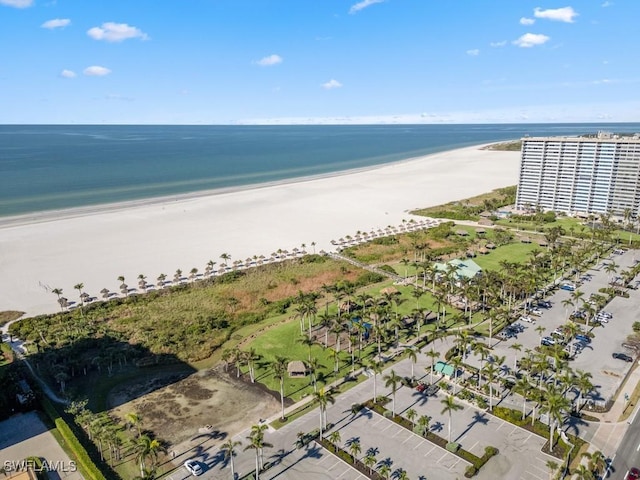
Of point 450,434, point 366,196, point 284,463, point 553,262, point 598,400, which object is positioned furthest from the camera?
point 366,196

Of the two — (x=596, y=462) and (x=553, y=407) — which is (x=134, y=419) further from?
(x=596, y=462)

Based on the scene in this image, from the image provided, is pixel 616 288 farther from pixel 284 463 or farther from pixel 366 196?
pixel 366 196

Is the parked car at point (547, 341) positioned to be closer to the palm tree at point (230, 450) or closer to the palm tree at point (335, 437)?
the palm tree at point (335, 437)

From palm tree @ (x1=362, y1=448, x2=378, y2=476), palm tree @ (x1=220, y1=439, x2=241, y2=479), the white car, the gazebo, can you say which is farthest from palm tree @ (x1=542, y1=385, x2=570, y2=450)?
the white car

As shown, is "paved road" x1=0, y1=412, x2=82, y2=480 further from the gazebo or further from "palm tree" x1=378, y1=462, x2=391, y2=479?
"palm tree" x1=378, y1=462, x2=391, y2=479

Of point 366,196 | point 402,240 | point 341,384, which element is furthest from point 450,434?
point 366,196

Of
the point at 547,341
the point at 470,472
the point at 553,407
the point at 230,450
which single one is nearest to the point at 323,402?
the point at 230,450
